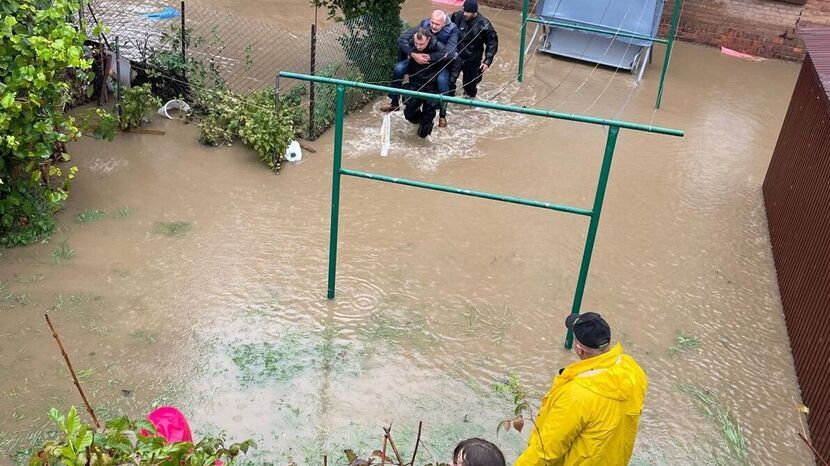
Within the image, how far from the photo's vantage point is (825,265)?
5.46m

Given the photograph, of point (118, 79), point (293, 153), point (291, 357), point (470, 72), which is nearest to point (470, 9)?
point (470, 72)

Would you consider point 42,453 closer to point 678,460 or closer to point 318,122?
point 678,460

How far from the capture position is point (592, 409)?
10.6 feet

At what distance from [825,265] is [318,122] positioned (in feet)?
16.9

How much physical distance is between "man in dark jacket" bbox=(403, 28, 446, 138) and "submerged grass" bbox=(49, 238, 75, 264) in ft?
12.5

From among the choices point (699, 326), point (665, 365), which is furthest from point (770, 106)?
point (665, 365)

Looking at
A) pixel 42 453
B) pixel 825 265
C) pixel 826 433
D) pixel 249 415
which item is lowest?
pixel 249 415

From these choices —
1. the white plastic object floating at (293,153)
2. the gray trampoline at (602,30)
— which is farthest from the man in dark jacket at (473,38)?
the white plastic object floating at (293,153)

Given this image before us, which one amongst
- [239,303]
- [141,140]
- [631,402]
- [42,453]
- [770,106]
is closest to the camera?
[42,453]

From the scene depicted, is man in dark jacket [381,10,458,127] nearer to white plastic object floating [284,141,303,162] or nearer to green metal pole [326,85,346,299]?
white plastic object floating [284,141,303,162]

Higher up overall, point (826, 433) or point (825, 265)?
point (825, 265)

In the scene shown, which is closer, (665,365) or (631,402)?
(631,402)

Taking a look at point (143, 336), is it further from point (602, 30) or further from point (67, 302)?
point (602, 30)

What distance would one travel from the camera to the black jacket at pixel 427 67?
27.0 feet
